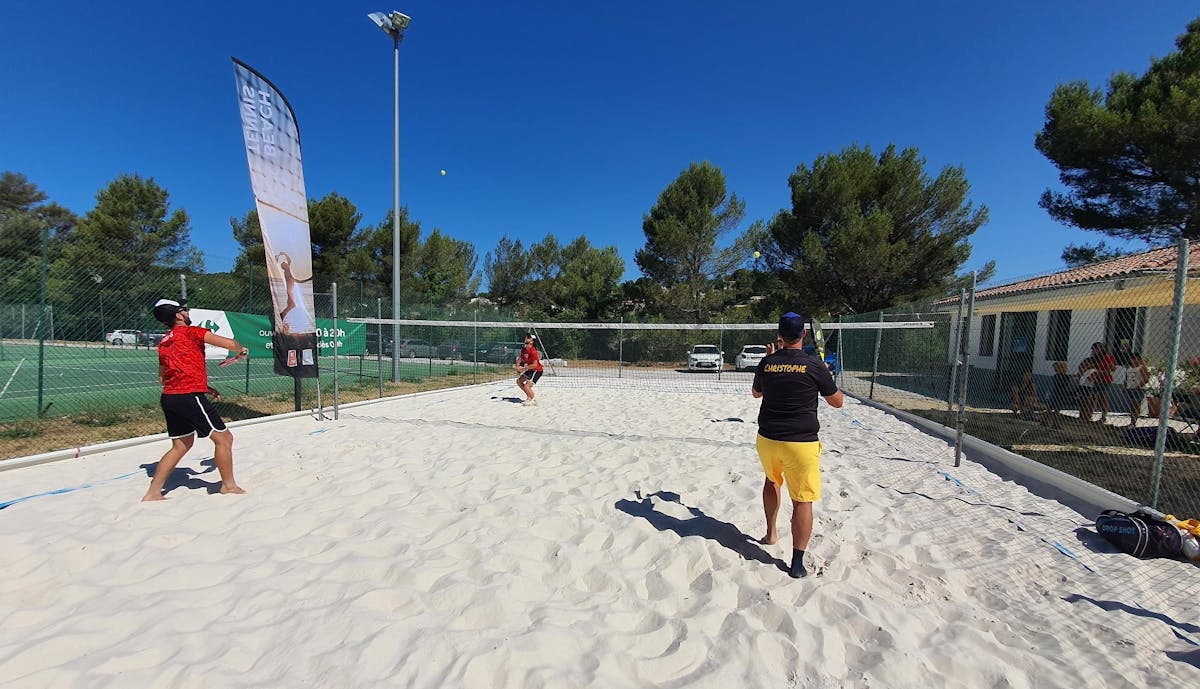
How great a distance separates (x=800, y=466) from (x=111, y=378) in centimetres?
1742

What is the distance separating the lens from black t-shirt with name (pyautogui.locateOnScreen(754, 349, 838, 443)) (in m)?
3.21

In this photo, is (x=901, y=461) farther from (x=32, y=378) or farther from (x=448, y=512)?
(x=32, y=378)

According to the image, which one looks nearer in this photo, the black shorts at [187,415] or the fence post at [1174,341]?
the fence post at [1174,341]

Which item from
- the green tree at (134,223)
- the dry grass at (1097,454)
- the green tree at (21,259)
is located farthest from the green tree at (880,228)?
the green tree at (134,223)

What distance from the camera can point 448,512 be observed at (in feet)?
13.2

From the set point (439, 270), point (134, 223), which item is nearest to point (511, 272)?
point (439, 270)

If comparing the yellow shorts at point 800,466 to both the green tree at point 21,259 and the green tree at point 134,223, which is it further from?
the green tree at point 134,223

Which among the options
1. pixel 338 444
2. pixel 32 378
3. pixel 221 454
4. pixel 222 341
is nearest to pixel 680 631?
pixel 221 454

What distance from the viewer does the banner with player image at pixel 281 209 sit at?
666 cm

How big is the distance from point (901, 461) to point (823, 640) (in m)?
4.27

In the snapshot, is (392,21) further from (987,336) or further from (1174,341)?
(987,336)

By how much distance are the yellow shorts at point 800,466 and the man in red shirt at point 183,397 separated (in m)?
4.39

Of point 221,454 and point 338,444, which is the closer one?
point 221,454

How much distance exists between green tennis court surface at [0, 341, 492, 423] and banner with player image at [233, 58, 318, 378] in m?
1.89
